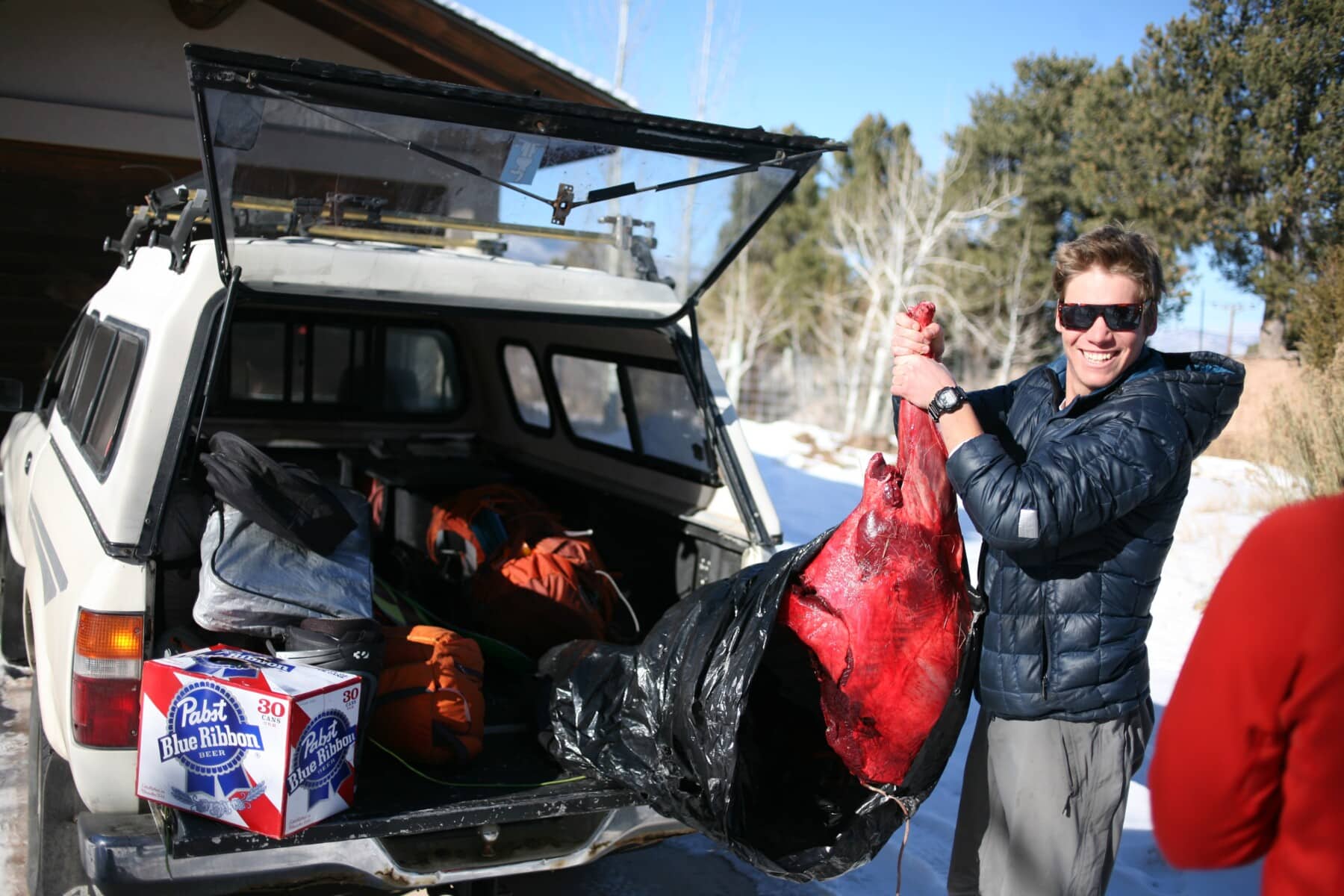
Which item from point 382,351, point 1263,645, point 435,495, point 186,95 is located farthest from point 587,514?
point 186,95

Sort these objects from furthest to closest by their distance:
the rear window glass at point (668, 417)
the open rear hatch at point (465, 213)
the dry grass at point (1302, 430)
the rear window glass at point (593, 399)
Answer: the dry grass at point (1302, 430), the rear window glass at point (593, 399), the rear window glass at point (668, 417), the open rear hatch at point (465, 213)

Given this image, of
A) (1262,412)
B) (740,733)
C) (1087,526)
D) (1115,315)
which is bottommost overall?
(740,733)

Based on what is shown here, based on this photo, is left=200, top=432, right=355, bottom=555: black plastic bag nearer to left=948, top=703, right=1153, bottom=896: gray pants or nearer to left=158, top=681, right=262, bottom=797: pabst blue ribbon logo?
left=158, top=681, right=262, bottom=797: pabst blue ribbon logo

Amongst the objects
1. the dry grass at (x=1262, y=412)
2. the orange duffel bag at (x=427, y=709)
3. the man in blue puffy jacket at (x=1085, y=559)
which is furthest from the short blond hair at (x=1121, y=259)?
the dry grass at (x=1262, y=412)

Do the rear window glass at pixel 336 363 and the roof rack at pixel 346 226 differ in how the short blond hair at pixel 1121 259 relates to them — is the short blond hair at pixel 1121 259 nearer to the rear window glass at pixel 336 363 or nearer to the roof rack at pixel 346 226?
the roof rack at pixel 346 226

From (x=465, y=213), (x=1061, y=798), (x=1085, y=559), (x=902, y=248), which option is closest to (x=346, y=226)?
(x=465, y=213)

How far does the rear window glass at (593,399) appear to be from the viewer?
4.61m

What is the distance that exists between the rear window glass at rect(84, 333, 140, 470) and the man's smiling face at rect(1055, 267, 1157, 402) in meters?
2.53

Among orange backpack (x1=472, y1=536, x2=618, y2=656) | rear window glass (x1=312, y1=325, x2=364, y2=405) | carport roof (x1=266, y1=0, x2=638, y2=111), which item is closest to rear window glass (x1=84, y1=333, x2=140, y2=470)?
orange backpack (x1=472, y1=536, x2=618, y2=656)

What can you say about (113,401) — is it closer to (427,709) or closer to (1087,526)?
(427,709)

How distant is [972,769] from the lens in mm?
2492

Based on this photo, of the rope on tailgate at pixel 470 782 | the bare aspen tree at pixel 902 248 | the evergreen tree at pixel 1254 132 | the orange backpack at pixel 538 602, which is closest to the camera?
the rope on tailgate at pixel 470 782

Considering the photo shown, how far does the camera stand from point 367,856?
96.3 inches

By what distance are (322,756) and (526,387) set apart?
327cm
